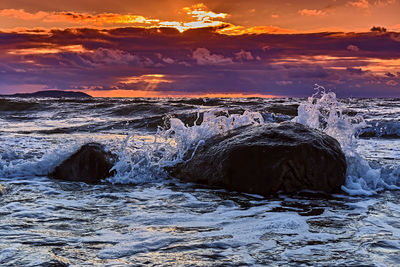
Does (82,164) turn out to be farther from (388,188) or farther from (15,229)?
(388,188)

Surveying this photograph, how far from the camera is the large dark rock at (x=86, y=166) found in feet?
17.0

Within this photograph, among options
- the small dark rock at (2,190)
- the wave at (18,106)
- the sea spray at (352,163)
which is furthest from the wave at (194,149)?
the wave at (18,106)

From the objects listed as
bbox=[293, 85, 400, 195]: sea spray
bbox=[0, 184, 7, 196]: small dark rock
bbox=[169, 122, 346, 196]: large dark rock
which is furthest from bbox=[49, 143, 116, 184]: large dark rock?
bbox=[293, 85, 400, 195]: sea spray

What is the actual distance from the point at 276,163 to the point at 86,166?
7.87ft

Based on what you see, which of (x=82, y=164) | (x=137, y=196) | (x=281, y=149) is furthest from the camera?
(x=82, y=164)

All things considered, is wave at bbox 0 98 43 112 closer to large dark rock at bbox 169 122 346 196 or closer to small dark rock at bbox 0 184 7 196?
small dark rock at bbox 0 184 7 196

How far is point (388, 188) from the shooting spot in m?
4.76

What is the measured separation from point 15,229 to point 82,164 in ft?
Answer: 7.74

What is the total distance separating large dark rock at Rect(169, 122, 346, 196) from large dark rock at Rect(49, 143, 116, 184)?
117 cm

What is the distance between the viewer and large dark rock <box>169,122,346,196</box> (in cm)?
454

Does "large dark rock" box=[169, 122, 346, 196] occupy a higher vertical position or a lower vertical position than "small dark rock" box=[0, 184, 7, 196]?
higher

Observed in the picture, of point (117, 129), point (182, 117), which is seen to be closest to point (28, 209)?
point (117, 129)

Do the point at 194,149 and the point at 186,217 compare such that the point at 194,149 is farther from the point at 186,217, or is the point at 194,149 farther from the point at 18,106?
the point at 18,106

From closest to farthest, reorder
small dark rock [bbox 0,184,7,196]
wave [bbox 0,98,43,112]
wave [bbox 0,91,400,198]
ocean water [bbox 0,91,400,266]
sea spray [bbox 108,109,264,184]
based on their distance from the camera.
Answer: ocean water [bbox 0,91,400,266]
small dark rock [bbox 0,184,7,196]
wave [bbox 0,91,400,198]
sea spray [bbox 108,109,264,184]
wave [bbox 0,98,43,112]
